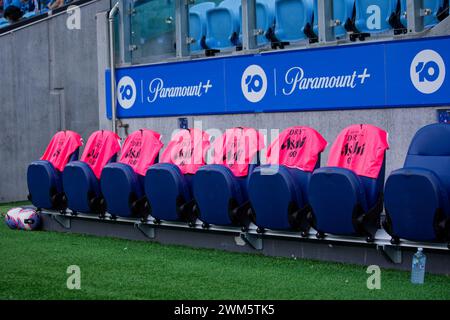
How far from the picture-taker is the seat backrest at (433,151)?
6.62 m

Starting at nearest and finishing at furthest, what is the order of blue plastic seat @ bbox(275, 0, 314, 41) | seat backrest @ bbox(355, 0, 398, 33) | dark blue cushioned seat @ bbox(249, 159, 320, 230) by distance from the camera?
dark blue cushioned seat @ bbox(249, 159, 320, 230), seat backrest @ bbox(355, 0, 398, 33), blue plastic seat @ bbox(275, 0, 314, 41)

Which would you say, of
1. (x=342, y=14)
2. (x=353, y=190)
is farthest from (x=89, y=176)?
(x=353, y=190)

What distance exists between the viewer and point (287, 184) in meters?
7.29

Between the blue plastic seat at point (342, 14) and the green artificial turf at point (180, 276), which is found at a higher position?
the blue plastic seat at point (342, 14)

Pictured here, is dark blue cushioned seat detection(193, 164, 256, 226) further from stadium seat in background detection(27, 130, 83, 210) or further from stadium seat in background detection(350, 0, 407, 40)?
stadium seat in background detection(27, 130, 83, 210)

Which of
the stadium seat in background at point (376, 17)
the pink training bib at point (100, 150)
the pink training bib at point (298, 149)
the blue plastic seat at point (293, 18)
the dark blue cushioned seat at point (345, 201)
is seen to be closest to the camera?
the dark blue cushioned seat at point (345, 201)

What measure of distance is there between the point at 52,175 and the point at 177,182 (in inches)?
77.6

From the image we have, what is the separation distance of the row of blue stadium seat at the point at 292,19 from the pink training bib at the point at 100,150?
1.45 meters

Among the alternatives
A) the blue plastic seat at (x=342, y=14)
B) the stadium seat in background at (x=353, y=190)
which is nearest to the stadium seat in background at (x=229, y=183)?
the stadium seat in background at (x=353, y=190)

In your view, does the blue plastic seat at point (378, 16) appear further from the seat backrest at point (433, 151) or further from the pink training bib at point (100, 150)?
the pink training bib at point (100, 150)

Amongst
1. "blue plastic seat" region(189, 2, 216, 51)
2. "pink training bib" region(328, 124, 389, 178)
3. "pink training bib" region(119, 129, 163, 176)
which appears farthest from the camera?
"blue plastic seat" region(189, 2, 216, 51)

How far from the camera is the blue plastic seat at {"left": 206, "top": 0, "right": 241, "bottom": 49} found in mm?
9969

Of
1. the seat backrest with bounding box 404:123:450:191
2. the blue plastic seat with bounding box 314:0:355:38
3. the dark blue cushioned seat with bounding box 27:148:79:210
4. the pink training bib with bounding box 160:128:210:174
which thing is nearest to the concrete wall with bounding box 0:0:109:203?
the dark blue cushioned seat with bounding box 27:148:79:210

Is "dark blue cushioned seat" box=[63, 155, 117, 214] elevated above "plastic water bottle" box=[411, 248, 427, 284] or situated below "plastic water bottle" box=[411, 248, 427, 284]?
above
